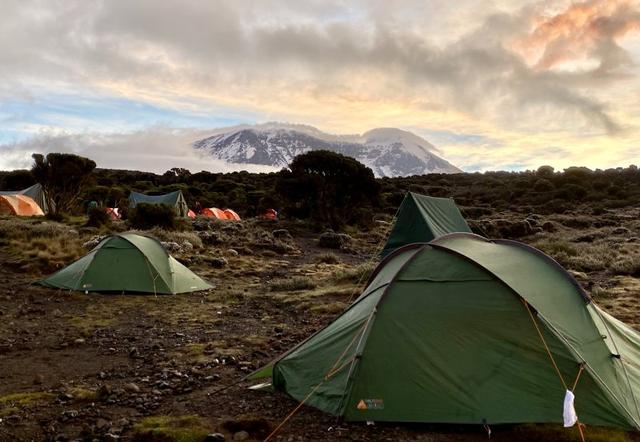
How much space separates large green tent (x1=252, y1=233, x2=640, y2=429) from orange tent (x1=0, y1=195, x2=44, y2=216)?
30.9 meters

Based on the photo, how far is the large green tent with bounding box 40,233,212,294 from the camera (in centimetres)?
1305

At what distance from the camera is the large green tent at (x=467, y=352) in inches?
209

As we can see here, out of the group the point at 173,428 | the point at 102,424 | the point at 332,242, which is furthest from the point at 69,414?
→ the point at 332,242

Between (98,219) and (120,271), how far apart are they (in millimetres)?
13276

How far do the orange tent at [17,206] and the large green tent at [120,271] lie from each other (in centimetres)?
2125

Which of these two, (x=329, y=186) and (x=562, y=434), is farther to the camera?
(x=329, y=186)

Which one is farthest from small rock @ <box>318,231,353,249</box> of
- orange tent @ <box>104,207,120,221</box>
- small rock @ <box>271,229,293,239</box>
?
orange tent @ <box>104,207,120,221</box>

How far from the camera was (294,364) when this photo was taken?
6.39 m

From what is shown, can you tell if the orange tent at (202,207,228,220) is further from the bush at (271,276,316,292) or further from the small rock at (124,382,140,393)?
the small rock at (124,382,140,393)

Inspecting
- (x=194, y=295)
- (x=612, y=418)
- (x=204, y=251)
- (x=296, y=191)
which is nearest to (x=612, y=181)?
(x=296, y=191)

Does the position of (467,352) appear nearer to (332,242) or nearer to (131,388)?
(131,388)

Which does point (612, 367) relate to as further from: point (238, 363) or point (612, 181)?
point (612, 181)

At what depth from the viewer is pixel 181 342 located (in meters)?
9.12

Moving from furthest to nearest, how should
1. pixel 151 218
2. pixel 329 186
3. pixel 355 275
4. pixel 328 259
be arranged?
pixel 329 186 < pixel 151 218 < pixel 328 259 < pixel 355 275
